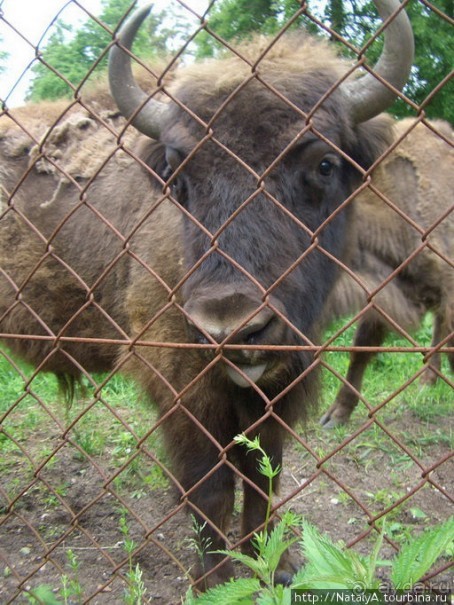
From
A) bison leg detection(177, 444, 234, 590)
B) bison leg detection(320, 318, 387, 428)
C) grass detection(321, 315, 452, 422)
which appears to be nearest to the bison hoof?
bison leg detection(320, 318, 387, 428)

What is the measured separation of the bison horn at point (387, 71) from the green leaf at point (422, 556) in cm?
124

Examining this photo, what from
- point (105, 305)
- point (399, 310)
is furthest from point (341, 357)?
point (105, 305)

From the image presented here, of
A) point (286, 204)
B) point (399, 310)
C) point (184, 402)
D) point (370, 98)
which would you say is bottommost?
point (184, 402)

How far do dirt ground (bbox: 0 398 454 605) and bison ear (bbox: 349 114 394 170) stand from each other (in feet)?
5.62

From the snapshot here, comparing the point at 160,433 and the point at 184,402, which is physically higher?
the point at 184,402

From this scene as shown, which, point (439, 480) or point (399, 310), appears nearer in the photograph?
point (439, 480)

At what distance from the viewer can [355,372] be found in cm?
572

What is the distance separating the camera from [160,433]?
130 inches

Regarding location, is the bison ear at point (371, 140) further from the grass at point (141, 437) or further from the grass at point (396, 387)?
the grass at point (396, 387)

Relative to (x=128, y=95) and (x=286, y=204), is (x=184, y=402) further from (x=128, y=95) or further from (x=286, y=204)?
(x=128, y=95)

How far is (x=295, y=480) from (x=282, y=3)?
5364mm

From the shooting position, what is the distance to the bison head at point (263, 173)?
2215 mm

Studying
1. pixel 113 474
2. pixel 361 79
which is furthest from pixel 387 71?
pixel 113 474

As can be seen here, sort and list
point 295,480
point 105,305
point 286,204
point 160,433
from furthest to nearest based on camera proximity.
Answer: point 295,480
point 105,305
point 160,433
point 286,204
